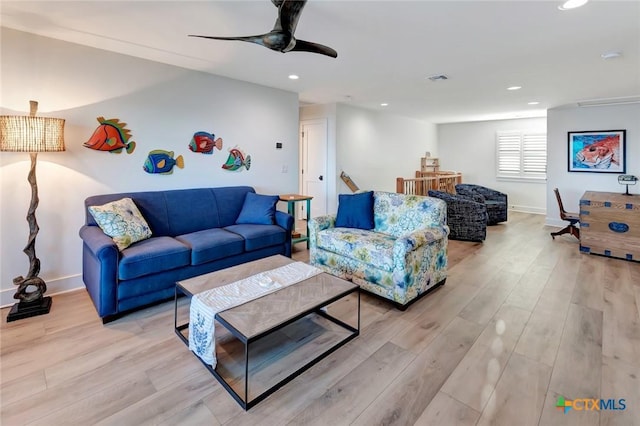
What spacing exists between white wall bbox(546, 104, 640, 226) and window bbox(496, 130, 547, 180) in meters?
1.50

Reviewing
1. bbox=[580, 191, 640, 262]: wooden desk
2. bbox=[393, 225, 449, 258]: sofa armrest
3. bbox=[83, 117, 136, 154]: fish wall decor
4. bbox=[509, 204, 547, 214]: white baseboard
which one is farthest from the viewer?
bbox=[509, 204, 547, 214]: white baseboard

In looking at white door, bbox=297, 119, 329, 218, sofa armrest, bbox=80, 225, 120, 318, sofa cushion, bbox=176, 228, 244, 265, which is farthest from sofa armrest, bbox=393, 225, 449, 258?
white door, bbox=297, 119, 329, 218

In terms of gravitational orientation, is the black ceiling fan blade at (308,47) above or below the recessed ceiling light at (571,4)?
below

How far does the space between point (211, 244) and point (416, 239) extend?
6.51 feet

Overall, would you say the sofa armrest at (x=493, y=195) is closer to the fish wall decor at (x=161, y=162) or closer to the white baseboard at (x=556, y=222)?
the white baseboard at (x=556, y=222)

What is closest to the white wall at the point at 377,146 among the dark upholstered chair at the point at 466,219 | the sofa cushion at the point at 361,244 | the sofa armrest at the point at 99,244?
the dark upholstered chair at the point at 466,219

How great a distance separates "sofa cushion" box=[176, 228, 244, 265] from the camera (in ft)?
9.99

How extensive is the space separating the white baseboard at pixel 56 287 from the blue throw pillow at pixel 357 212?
284cm

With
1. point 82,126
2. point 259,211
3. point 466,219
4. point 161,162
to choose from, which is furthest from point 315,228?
point 466,219

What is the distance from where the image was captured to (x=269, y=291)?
2229mm

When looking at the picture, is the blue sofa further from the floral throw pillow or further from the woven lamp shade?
the woven lamp shade

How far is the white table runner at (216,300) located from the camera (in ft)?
6.46

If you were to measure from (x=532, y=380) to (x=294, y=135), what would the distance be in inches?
170

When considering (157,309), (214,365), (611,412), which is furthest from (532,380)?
(157,309)
